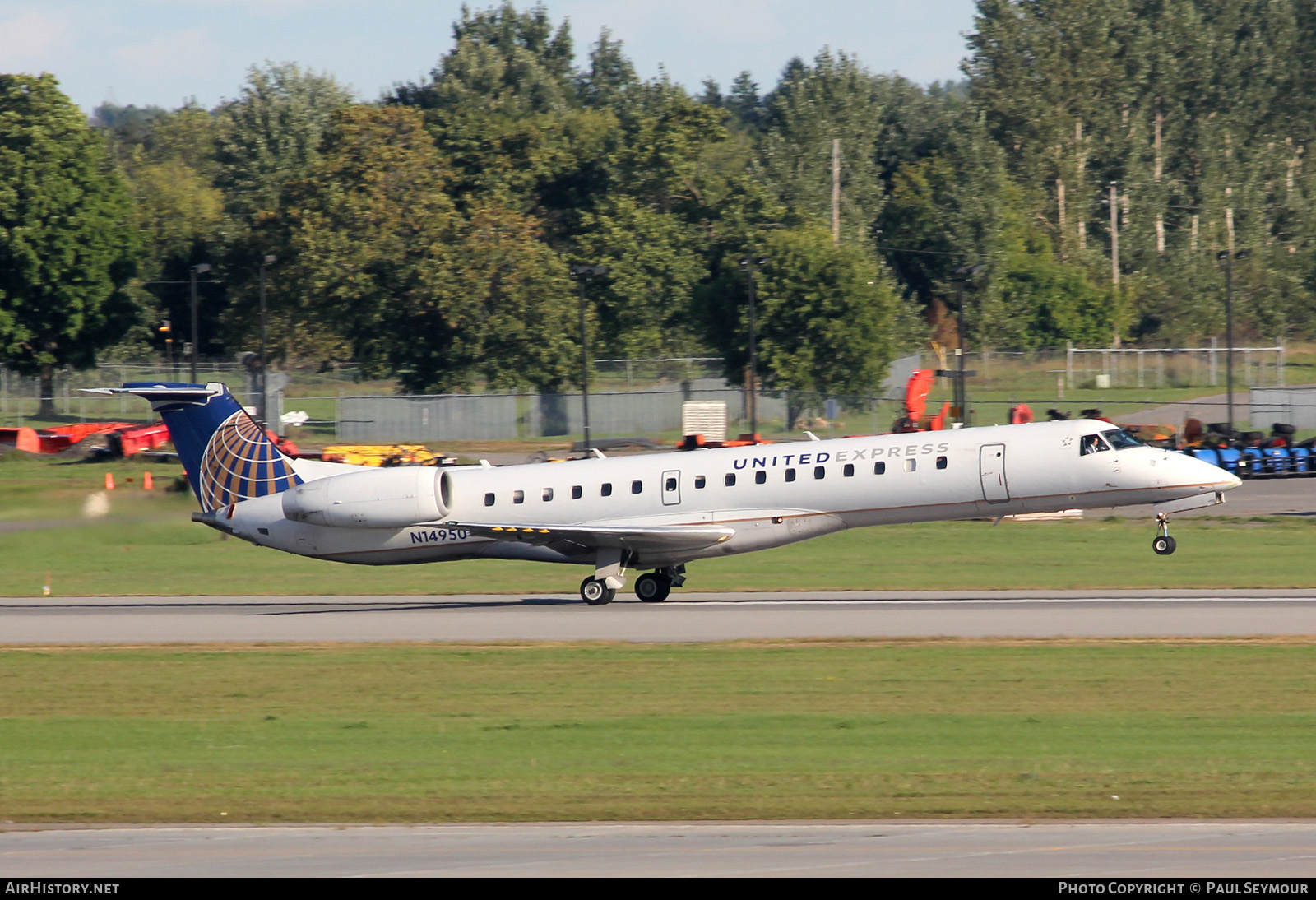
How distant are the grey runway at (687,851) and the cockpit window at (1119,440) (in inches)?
693

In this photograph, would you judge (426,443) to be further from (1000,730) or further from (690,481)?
(1000,730)

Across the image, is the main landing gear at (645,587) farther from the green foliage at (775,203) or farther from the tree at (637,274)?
the tree at (637,274)

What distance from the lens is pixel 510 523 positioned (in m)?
32.8

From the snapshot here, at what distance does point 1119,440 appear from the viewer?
3106cm

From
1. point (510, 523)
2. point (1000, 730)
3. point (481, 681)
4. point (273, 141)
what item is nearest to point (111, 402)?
point (273, 141)

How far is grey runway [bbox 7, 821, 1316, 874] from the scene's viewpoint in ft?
40.9

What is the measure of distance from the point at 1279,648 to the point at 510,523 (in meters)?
15.8

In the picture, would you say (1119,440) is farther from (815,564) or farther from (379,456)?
(379,456)

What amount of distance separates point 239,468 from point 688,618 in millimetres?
10957

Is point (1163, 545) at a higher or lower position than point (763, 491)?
lower

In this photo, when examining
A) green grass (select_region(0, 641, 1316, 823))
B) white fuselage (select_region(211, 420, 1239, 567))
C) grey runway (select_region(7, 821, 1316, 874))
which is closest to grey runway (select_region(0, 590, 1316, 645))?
white fuselage (select_region(211, 420, 1239, 567))

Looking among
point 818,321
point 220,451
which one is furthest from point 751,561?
point 818,321

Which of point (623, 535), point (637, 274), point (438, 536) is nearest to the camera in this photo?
point (623, 535)

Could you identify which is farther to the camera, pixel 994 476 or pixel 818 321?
pixel 818 321
